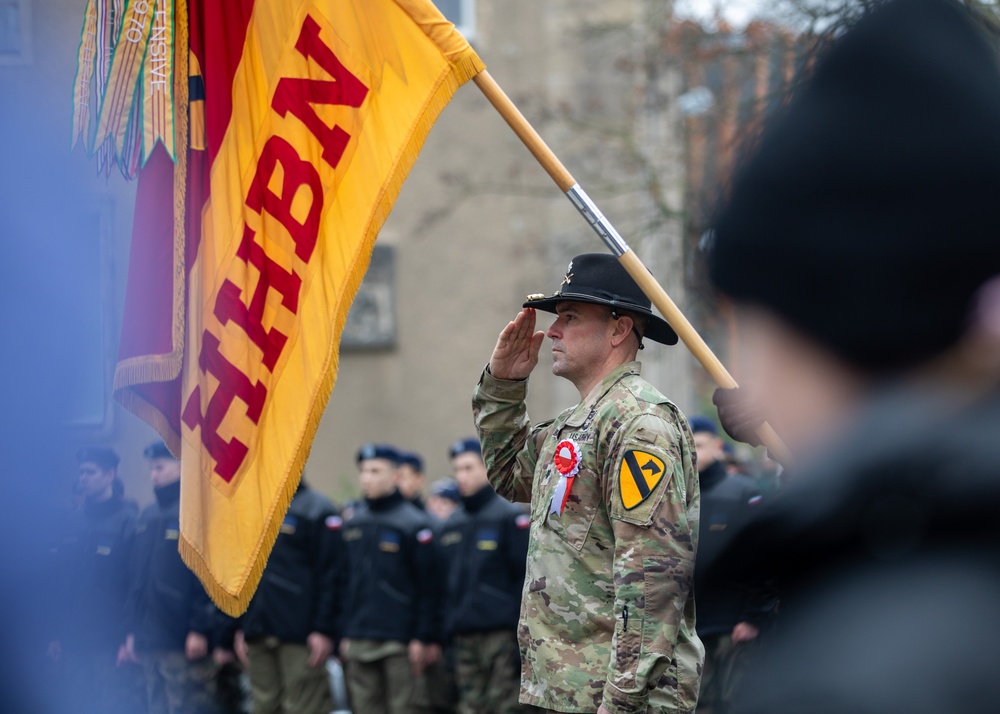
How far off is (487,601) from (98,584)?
3.48 meters

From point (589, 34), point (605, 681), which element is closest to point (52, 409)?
point (605, 681)

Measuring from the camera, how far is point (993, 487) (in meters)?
1.16

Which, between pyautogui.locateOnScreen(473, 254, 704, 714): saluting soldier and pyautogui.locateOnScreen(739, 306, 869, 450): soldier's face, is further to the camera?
pyautogui.locateOnScreen(473, 254, 704, 714): saluting soldier

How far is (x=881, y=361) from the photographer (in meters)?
1.26

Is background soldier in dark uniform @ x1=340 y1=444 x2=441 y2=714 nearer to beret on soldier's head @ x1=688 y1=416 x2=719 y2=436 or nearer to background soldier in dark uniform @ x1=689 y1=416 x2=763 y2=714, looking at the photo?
beret on soldier's head @ x1=688 y1=416 x2=719 y2=436

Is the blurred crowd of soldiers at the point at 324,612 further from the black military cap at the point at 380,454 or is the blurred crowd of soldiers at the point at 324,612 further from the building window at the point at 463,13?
A: the building window at the point at 463,13

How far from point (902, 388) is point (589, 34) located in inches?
548

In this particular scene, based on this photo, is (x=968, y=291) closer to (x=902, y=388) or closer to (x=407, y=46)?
(x=902, y=388)

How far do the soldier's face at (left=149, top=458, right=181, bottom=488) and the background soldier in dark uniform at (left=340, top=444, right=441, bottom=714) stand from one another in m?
1.61

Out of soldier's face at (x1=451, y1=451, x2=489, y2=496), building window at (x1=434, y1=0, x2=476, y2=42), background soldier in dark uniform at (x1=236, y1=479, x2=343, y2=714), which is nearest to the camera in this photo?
soldier's face at (x1=451, y1=451, x2=489, y2=496)

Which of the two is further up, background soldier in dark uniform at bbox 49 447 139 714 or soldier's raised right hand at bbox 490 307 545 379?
soldier's raised right hand at bbox 490 307 545 379

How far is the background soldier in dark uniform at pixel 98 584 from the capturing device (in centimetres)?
860

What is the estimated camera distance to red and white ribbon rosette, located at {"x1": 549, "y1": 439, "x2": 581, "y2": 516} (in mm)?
3949

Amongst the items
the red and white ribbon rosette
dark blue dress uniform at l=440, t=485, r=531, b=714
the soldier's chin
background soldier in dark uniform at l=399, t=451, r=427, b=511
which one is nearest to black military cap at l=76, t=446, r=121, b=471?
background soldier in dark uniform at l=399, t=451, r=427, b=511
